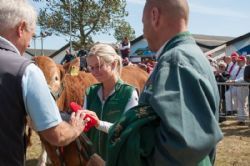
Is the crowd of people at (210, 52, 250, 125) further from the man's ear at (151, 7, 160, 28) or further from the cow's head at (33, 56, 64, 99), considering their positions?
the man's ear at (151, 7, 160, 28)

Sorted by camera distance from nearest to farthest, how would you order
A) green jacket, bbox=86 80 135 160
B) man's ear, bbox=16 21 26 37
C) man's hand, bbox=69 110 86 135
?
man's ear, bbox=16 21 26 37 < man's hand, bbox=69 110 86 135 < green jacket, bbox=86 80 135 160

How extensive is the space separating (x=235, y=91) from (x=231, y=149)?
12.4 feet

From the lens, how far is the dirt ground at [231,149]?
691 centimetres

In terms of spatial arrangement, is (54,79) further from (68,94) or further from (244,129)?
(244,129)

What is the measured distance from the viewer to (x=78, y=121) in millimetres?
2566

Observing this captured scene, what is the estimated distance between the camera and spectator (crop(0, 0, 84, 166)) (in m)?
2.14

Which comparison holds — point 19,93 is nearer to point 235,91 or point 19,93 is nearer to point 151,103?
point 151,103

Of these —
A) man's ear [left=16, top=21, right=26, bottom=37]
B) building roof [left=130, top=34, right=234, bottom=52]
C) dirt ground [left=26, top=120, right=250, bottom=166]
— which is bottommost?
dirt ground [left=26, top=120, right=250, bottom=166]

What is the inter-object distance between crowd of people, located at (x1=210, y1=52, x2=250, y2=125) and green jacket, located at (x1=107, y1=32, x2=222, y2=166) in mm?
9743

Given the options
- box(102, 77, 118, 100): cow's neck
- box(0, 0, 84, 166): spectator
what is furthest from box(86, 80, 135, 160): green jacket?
box(0, 0, 84, 166): spectator

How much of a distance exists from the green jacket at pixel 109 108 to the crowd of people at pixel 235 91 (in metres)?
8.27

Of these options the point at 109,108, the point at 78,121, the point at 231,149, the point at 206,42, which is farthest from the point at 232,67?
the point at 206,42

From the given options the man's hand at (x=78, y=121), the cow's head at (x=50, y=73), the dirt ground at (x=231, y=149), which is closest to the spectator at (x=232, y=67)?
the dirt ground at (x=231, y=149)

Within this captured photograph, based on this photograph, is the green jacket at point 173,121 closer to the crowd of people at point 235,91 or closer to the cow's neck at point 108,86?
the cow's neck at point 108,86
